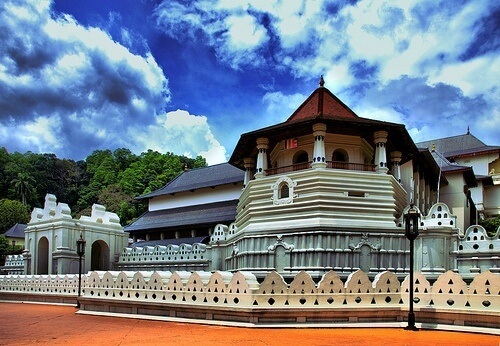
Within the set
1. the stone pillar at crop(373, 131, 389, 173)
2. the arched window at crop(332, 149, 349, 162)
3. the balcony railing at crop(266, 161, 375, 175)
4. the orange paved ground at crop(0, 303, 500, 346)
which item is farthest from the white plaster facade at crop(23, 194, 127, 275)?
the stone pillar at crop(373, 131, 389, 173)

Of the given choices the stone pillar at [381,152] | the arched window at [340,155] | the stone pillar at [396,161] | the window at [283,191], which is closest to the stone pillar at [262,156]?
the window at [283,191]

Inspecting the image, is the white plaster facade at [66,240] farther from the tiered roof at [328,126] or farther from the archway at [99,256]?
the tiered roof at [328,126]

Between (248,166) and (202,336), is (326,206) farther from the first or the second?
(202,336)

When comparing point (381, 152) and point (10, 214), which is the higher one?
point (381, 152)

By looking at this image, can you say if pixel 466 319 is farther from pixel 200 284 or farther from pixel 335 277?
pixel 200 284

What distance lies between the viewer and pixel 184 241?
→ 124 feet

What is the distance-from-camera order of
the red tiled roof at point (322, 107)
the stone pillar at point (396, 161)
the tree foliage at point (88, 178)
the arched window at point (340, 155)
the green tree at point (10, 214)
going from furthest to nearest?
the green tree at point (10, 214) → the tree foliage at point (88, 178) → the stone pillar at point (396, 161) → the red tiled roof at point (322, 107) → the arched window at point (340, 155)

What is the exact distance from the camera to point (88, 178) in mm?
95312

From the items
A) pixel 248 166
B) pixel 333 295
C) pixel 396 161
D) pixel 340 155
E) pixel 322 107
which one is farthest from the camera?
pixel 248 166

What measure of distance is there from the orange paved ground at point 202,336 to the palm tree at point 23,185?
75.4 meters

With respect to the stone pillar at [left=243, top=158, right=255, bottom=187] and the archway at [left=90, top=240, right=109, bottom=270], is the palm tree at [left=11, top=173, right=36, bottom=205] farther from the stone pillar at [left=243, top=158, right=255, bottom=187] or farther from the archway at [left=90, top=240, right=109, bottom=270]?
the stone pillar at [left=243, top=158, right=255, bottom=187]

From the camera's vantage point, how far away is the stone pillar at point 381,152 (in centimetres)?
2661

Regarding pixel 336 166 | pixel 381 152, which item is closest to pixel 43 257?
pixel 336 166

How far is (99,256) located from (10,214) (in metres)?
43.6
